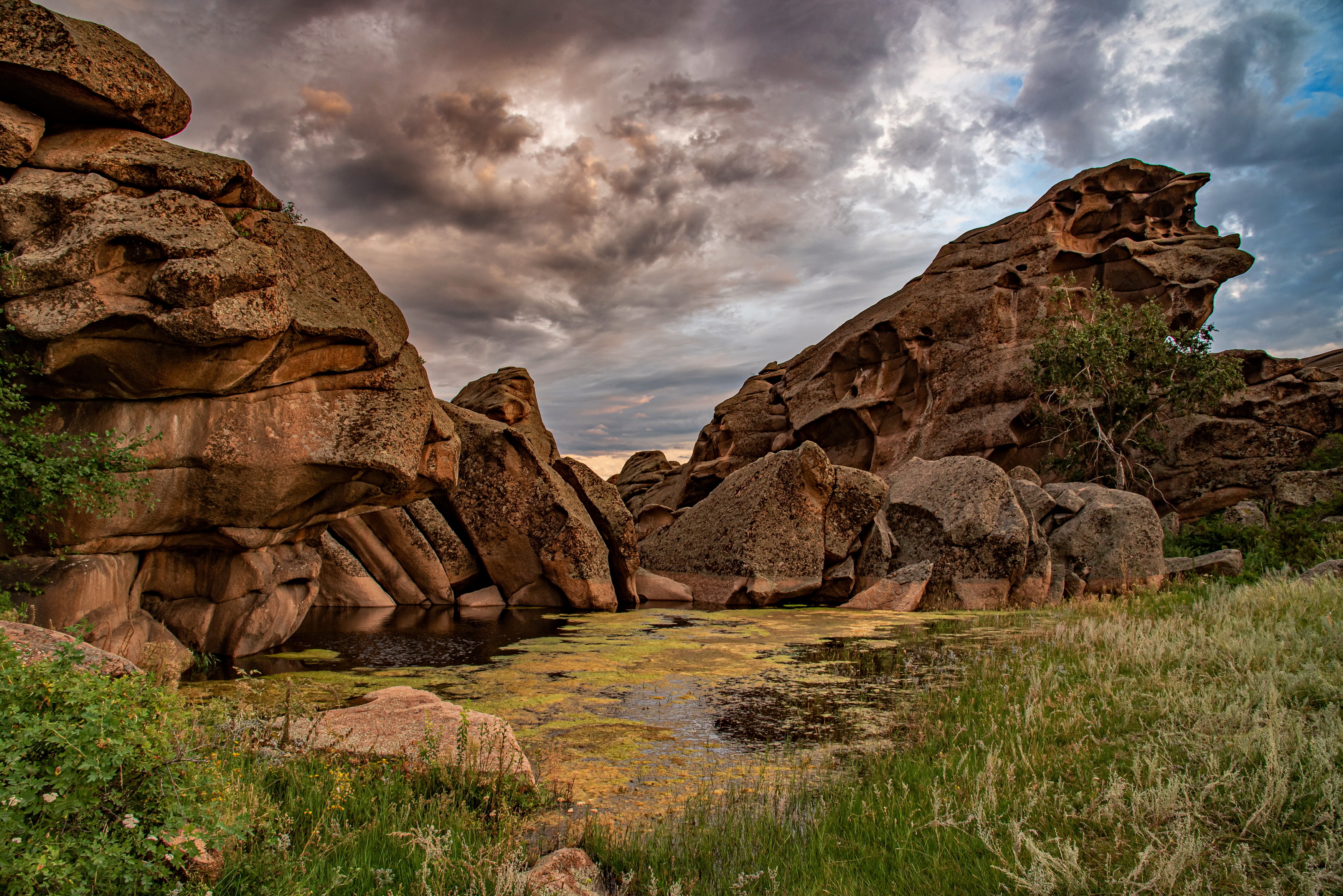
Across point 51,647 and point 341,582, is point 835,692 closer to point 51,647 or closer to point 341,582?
point 51,647

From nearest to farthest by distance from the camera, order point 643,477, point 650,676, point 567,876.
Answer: point 567,876, point 650,676, point 643,477

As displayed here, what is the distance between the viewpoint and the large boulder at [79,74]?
890 cm

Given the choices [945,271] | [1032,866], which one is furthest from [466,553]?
[945,271]

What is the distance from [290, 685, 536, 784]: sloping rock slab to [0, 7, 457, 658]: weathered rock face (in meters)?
4.34

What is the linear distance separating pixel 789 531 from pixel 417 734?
15890mm

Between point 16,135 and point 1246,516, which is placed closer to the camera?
point 16,135

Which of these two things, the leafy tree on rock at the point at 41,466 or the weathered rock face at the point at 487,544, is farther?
the weathered rock face at the point at 487,544

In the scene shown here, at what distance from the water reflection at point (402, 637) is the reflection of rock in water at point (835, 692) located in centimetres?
471

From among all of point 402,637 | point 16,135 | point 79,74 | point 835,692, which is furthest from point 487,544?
point 79,74

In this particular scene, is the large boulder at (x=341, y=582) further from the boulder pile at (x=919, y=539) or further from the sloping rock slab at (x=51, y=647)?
the sloping rock slab at (x=51, y=647)

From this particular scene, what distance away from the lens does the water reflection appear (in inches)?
457

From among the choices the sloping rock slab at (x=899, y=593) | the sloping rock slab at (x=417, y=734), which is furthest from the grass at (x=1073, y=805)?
the sloping rock slab at (x=899, y=593)

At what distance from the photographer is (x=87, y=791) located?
3.14 metres

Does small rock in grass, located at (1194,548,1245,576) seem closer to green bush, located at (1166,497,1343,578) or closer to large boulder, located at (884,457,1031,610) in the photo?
green bush, located at (1166,497,1343,578)
